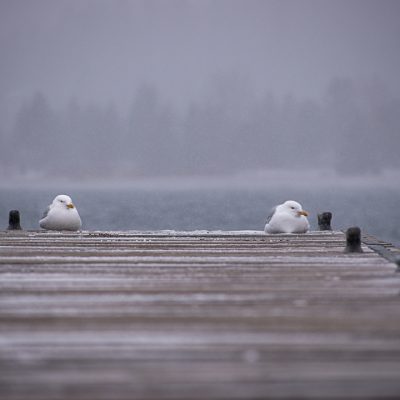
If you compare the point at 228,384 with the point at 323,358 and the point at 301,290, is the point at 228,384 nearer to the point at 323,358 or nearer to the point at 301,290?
the point at 323,358

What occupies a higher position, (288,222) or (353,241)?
(288,222)

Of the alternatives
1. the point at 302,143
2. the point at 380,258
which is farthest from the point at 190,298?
the point at 302,143

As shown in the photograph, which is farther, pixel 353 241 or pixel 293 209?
pixel 293 209

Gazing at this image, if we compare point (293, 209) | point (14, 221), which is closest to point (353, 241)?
point (293, 209)

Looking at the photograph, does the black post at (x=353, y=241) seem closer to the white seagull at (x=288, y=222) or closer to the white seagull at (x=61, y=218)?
the white seagull at (x=288, y=222)

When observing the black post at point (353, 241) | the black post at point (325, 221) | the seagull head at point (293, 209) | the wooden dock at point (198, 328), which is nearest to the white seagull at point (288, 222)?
the seagull head at point (293, 209)

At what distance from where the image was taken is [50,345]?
10.7ft

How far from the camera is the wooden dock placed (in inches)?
110

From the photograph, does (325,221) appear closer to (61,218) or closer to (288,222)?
(288,222)

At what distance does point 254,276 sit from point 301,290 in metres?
0.64

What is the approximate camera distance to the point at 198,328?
3.56 meters

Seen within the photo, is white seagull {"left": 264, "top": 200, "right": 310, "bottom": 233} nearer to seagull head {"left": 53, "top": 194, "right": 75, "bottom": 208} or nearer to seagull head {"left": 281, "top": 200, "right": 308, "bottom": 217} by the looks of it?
seagull head {"left": 281, "top": 200, "right": 308, "bottom": 217}

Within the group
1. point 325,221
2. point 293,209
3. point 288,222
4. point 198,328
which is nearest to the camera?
point 198,328

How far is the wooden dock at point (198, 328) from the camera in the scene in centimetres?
280
